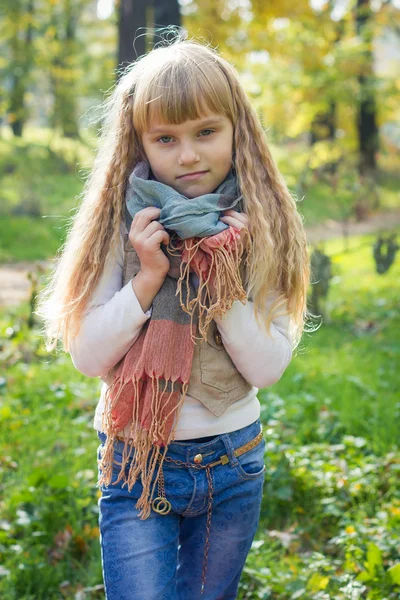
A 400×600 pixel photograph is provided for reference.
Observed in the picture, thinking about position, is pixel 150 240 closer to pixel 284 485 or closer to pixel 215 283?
pixel 215 283

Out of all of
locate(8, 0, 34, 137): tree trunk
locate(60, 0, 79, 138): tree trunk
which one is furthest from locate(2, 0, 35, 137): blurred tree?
locate(60, 0, 79, 138): tree trunk

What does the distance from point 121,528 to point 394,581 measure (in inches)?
45.6

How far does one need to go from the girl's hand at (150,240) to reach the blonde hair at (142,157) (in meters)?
0.13

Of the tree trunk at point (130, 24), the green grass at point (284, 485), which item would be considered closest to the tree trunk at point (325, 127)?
the tree trunk at point (130, 24)

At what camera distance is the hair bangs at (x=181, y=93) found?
5.78 feet

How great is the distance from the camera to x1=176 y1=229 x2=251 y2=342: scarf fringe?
1.76 meters

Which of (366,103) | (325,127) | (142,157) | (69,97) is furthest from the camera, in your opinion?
(325,127)

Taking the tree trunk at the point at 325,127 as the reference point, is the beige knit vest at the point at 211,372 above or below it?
above

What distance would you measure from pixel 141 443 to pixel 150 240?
52 centimetres

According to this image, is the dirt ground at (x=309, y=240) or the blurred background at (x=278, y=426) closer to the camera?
the blurred background at (x=278, y=426)

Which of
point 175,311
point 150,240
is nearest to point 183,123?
point 150,240

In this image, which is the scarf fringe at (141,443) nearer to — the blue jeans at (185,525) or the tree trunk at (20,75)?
the blue jeans at (185,525)

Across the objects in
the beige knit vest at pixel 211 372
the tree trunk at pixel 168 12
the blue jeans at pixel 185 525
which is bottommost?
the blue jeans at pixel 185 525

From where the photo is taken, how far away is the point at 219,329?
185 cm
